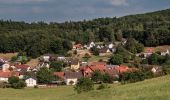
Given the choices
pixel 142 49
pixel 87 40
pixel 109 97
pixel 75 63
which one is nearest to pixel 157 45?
pixel 142 49

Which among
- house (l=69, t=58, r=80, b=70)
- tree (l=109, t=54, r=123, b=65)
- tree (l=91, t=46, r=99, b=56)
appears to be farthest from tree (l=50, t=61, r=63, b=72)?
tree (l=91, t=46, r=99, b=56)

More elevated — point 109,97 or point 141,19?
point 141,19

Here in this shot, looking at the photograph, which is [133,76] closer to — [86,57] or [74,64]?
[74,64]

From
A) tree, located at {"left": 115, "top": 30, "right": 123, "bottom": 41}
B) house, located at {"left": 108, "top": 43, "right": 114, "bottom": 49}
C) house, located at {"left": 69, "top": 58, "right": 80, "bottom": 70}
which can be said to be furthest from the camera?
tree, located at {"left": 115, "top": 30, "right": 123, "bottom": 41}

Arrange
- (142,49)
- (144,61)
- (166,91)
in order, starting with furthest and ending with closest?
(142,49)
(144,61)
(166,91)

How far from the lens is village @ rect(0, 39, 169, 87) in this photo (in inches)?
3083

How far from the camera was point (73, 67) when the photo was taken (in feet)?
321

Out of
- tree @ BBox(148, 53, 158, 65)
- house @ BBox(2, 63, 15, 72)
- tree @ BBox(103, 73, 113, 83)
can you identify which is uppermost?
tree @ BBox(148, 53, 158, 65)

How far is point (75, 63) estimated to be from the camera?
323 ft

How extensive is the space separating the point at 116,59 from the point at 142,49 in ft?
53.5

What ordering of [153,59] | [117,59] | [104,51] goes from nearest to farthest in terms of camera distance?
[153,59], [117,59], [104,51]

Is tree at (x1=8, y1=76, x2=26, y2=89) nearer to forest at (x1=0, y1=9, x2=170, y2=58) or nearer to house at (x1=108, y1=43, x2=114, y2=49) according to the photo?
forest at (x1=0, y1=9, x2=170, y2=58)

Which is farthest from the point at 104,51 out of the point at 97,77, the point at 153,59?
the point at 97,77

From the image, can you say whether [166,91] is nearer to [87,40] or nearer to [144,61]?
[144,61]
